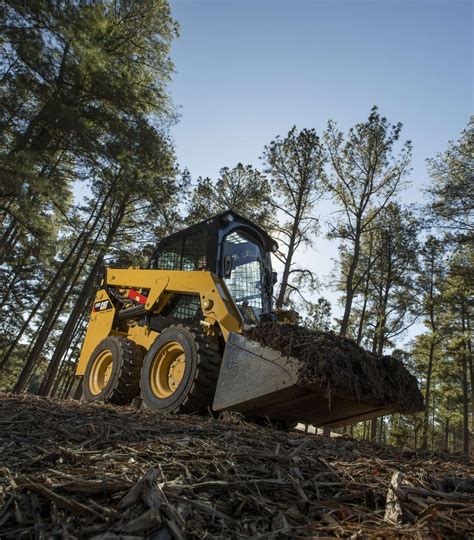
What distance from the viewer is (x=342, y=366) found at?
14.0ft

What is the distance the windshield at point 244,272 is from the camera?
259 inches

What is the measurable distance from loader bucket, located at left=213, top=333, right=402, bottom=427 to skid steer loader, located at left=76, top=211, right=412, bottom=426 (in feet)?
0.04

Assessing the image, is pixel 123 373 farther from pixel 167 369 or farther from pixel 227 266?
pixel 227 266

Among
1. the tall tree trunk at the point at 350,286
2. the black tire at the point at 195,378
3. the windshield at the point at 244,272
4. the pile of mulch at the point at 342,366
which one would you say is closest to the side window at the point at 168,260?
the windshield at the point at 244,272

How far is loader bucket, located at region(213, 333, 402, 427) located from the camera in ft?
14.3

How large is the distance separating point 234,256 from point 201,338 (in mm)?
1758

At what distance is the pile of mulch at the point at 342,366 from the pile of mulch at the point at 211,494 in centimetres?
152

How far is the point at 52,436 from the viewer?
2.84 metres

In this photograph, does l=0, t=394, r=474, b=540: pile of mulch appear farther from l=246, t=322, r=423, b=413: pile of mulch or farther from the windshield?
the windshield

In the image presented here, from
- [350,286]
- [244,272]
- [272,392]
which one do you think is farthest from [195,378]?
[350,286]

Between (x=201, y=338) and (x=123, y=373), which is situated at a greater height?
(x=201, y=338)

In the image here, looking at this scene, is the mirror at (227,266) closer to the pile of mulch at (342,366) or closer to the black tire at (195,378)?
the black tire at (195,378)

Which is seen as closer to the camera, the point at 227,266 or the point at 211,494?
the point at 211,494

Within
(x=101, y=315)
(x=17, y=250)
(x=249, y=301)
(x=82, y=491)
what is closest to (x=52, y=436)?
(x=82, y=491)
